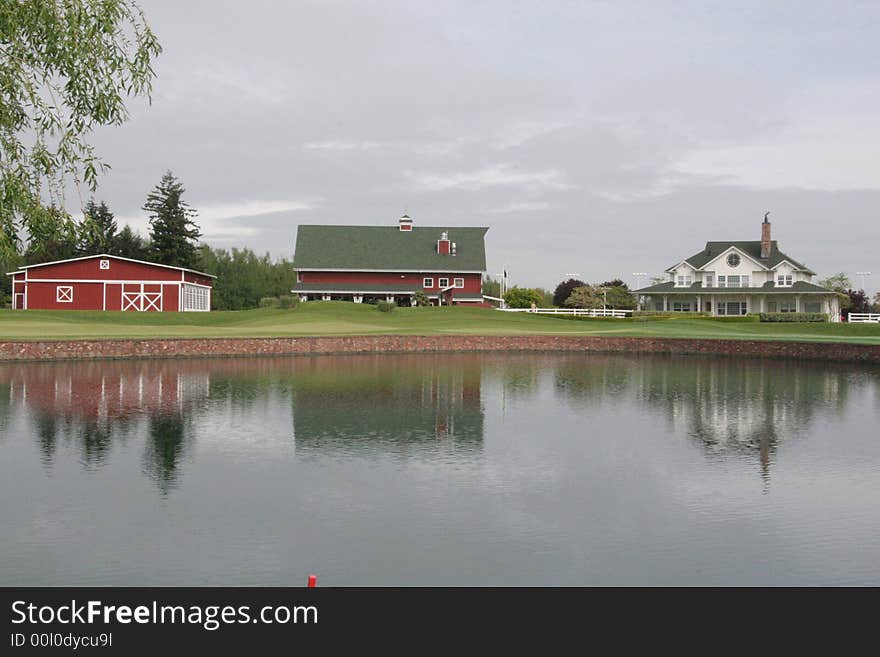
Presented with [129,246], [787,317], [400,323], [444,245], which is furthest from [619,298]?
[129,246]

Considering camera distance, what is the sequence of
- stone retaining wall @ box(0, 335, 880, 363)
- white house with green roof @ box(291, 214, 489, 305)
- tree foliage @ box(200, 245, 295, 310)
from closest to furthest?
stone retaining wall @ box(0, 335, 880, 363) < white house with green roof @ box(291, 214, 489, 305) < tree foliage @ box(200, 245, 295, 310)

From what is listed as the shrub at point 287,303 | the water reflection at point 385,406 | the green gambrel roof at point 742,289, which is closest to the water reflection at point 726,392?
the water reflection at point 385,406

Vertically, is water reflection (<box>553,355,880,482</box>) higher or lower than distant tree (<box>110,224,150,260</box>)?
lower

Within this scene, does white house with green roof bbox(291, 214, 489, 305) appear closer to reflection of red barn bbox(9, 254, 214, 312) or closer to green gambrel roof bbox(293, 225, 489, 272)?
green gambrel roof bbox(293, 225, 489, 272)

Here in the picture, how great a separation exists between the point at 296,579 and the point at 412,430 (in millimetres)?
8449

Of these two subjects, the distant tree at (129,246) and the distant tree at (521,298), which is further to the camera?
the distant tree at (129,246)

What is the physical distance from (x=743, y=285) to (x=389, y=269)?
31161mm

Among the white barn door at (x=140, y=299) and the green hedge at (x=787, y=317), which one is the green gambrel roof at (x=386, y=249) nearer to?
the white barn door at (x=140, y=299)

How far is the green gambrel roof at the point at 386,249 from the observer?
73000 mm

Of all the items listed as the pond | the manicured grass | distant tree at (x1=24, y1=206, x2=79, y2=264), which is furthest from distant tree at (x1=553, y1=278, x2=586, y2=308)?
distant tree at (x1=24, y1=206, x2=79, y2=264)

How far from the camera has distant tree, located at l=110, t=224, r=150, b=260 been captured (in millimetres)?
84662

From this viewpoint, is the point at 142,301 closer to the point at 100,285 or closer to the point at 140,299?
the point at 140,299

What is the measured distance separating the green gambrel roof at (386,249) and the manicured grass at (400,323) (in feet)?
36.5

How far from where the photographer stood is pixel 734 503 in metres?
10.9
